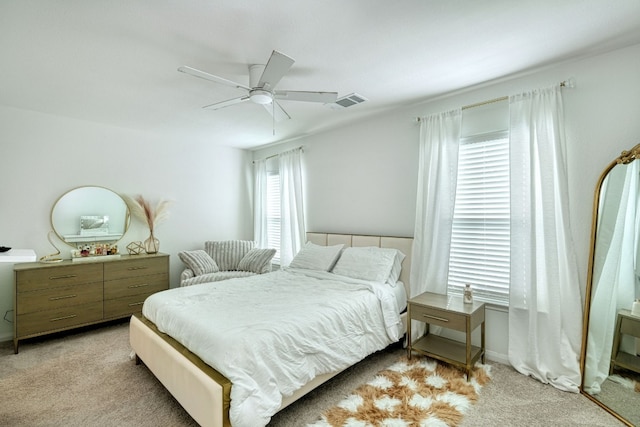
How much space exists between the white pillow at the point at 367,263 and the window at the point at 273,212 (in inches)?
74.5

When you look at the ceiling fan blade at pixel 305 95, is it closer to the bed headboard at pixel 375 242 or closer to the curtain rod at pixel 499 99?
A: the curtain rod at pixel 499 99

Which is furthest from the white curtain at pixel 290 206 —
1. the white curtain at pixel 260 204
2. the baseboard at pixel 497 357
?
the baseboard at pixel 497 357

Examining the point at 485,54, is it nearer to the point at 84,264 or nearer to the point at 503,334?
the point at 503,334

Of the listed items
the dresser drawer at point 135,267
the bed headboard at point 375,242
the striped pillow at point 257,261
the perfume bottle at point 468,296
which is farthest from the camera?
the striped pillow at point 257,261

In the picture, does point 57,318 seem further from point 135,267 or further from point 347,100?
point 347,100

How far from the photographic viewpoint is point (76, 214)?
3801 mm

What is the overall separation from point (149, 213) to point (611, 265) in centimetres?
503

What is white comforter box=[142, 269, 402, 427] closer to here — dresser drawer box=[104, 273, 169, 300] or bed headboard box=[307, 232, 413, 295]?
bed headboard box=[307, 232, 413, 295]

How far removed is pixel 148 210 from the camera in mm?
4254

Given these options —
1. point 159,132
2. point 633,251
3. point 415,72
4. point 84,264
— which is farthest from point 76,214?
point 633,251

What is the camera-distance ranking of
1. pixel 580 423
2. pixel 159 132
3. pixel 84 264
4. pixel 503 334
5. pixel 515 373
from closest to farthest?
pixel 580 423 → pixel 515 373 → pixel 503 334 → pixel 84 264 → pixel 159 132

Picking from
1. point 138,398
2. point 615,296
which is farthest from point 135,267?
point 615,296

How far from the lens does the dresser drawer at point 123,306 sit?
359 centimetres

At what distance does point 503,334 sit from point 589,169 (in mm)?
1565
